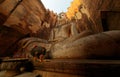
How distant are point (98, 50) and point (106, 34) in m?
0.30

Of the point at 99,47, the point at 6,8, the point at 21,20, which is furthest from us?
the point at 21,20

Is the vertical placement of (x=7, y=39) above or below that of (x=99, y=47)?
above

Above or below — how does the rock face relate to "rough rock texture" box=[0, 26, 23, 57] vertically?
above

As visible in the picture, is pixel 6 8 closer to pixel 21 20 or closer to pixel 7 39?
pixel 21 20

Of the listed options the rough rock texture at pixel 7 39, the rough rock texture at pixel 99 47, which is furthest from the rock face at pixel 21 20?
the rough rock texture at pixel 99 47

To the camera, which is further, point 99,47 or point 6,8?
point 6,8

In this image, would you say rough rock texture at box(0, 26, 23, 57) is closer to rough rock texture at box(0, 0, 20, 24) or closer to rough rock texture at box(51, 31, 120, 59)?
rough rock texture at box(0, 0, 20, 24)

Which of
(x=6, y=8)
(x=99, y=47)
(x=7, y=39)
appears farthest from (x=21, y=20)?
(x=99, y=47)

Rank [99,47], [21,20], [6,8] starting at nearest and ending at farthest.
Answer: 1. [99,47]
2. [6,8]
3. [21,20]

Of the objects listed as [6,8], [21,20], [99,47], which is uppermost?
[6,8]

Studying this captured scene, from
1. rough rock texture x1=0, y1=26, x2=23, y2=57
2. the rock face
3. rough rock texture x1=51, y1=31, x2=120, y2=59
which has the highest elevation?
the rock face

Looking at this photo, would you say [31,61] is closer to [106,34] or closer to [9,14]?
[106,34]

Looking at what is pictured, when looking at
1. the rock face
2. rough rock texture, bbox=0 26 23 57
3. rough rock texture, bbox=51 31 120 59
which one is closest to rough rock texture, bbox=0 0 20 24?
the rock face

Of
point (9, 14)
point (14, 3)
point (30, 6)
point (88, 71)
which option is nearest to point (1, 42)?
point (9, 14)
